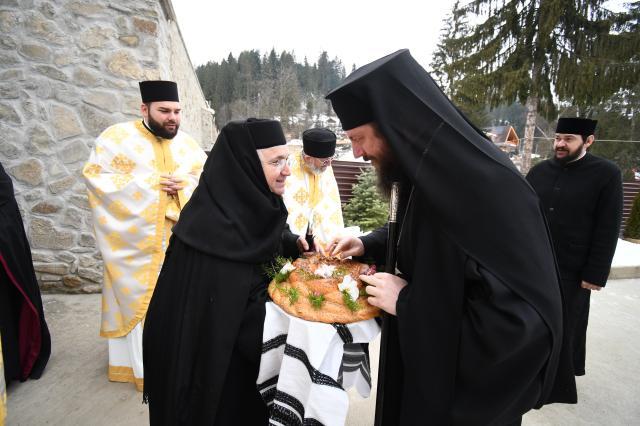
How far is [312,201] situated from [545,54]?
12.8 m

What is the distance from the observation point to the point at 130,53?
184 inches

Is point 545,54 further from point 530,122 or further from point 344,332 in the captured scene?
point 344,332

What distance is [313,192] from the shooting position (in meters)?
4.83

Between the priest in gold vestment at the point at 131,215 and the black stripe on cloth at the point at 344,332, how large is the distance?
7.88 feet

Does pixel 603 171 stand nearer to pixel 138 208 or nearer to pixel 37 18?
pixel 138 208

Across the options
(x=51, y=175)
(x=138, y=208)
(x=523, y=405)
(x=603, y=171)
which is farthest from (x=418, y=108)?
(x=51, y=175)

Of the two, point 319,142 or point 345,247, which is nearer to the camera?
point 345,247

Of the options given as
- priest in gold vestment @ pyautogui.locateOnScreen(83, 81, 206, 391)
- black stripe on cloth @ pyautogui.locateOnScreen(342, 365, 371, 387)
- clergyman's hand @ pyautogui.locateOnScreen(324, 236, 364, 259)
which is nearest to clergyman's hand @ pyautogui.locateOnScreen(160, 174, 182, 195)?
priest in gold vestment @ pyautogui.locateOnScreen(83, 81, 206, 391)

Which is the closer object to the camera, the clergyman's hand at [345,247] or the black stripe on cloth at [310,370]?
the black stripe on cloth at [310,370]

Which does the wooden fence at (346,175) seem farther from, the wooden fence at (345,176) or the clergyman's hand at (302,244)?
the clergyman's hand at (302,244)

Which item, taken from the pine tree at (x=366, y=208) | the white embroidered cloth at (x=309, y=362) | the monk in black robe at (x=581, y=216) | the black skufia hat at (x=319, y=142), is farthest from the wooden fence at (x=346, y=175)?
the white embroidered cloth at (x=309, y=362)

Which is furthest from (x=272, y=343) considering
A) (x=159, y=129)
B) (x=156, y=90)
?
(x=156, y=90)

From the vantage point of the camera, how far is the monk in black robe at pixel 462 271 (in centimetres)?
115

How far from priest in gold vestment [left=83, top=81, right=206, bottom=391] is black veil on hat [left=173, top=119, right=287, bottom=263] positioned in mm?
1625
